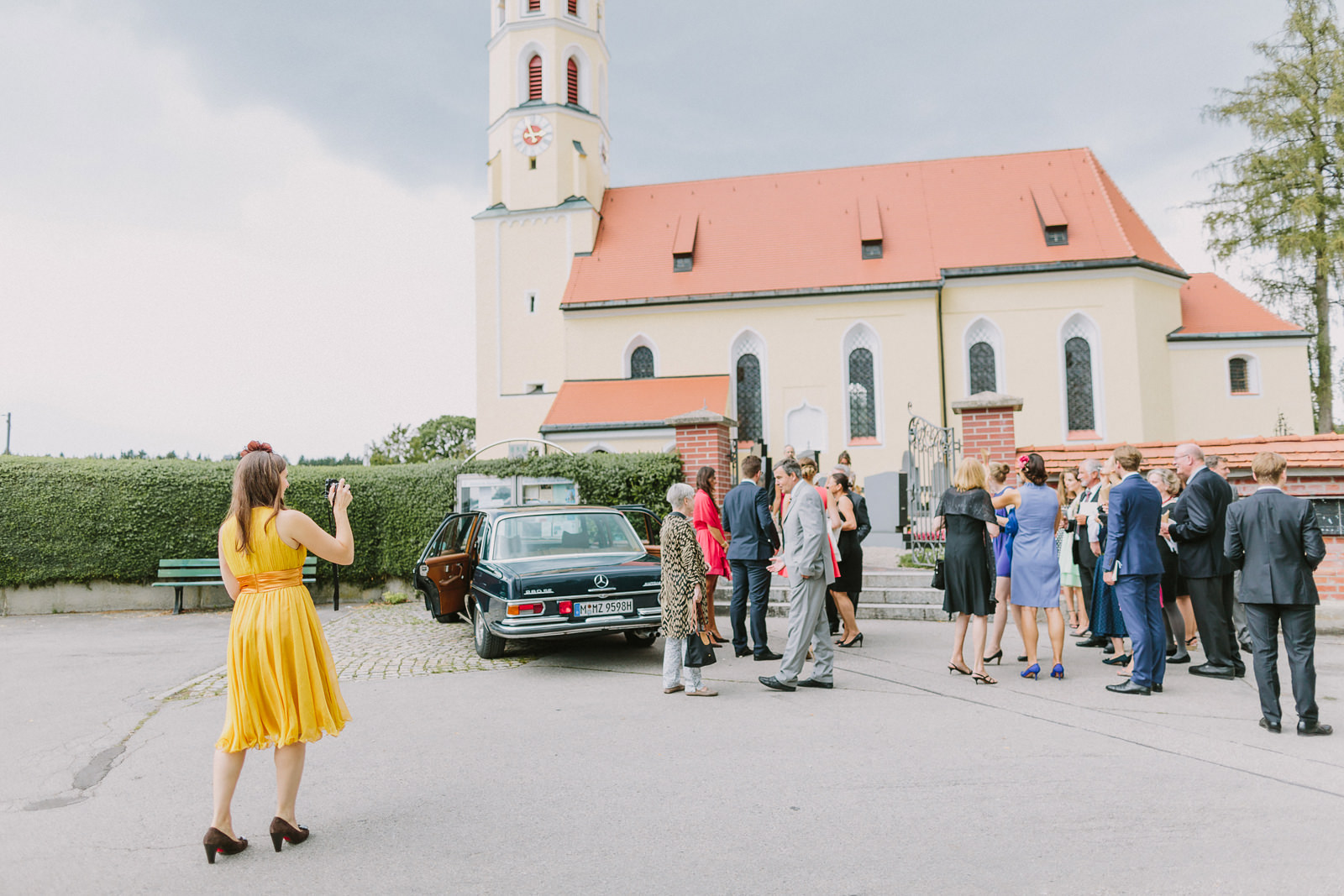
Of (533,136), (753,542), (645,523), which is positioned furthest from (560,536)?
(533,136)

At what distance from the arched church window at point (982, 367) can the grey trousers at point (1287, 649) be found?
20.0 metres

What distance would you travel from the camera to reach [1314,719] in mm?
5434

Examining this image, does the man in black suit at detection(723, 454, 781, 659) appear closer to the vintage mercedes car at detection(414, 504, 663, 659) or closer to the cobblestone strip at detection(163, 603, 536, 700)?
the vintage mercedes car at detection(414, 504, 663, 659)

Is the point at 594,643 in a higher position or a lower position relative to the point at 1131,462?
lower

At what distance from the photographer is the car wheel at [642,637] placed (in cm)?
930

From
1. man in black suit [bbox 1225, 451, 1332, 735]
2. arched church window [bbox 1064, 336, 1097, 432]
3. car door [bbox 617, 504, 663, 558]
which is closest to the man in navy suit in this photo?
man in black suit [bbox 1225, 451, 1332, 735]

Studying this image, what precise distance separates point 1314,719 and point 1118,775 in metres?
1.79

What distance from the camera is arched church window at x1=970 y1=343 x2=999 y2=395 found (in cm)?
2491

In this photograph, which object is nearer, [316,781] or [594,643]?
[316,781]

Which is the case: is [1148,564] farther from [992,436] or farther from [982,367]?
[982,367]

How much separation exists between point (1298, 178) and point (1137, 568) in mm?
23660

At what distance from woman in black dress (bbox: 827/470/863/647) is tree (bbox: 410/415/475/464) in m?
48.7

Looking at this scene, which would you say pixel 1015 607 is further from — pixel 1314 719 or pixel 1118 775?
pixel 1118 775

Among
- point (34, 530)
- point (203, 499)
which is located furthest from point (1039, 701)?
point (34, 530)
